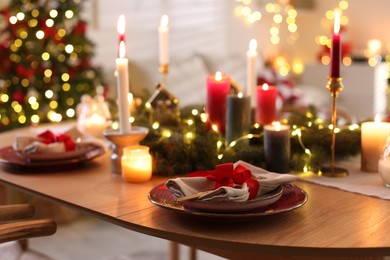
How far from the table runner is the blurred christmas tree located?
233 centimetres

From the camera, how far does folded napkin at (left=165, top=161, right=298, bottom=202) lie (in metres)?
1.13

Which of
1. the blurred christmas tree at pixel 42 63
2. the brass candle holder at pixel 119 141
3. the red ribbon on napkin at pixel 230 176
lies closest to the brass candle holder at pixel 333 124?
the red ribbon on napkin at pixel 230 176

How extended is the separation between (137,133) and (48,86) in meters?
2.16

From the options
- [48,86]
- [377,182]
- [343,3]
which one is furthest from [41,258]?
[343,3]

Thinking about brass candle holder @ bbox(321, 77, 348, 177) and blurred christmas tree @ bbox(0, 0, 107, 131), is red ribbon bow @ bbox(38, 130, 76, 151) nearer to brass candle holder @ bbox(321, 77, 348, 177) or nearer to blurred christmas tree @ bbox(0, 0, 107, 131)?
brass candle holder @ bbox(321, 77, 348, 177)

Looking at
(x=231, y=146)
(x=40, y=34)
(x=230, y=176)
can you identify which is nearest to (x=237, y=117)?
(x=231, y=146)

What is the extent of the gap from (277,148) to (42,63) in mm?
2403

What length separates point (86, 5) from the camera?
167 inches

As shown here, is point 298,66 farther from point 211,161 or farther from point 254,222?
point 254,222

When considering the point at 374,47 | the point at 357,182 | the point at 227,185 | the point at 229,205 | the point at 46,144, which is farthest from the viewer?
the point at 374,47

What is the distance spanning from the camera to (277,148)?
150 centimetres

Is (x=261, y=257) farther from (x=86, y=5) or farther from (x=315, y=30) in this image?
(x=315, y=30)

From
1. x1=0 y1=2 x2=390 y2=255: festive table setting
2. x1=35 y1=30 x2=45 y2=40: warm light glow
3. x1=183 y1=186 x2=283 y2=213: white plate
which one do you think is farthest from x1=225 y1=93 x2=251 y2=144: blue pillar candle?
x1=35 y1=30 x2=45 y2=40: warm light glow

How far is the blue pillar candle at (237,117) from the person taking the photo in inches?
64.6
